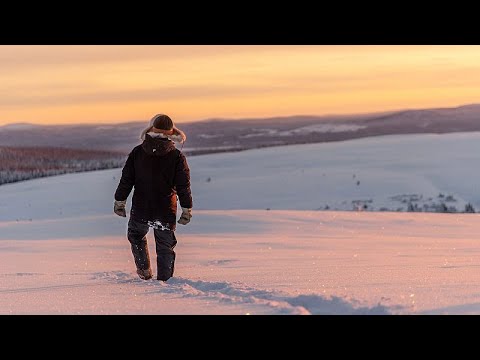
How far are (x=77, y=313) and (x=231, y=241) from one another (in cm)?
502

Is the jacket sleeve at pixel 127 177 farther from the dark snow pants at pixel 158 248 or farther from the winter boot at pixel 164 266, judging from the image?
the winter boot at pixel 164 266

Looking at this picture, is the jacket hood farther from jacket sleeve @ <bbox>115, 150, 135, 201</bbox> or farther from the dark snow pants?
the dark snow pants

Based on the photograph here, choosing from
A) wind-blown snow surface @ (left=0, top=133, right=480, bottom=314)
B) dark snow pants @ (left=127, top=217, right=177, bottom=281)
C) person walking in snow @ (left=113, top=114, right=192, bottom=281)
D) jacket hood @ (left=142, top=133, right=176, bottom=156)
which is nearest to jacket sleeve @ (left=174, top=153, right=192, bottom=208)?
person walking in snow @ (left=113, top=114, right=192, bottom=281)

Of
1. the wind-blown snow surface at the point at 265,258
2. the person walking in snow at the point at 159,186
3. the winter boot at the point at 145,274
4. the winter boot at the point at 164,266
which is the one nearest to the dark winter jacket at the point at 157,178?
the person walking in snow at the point at 159,186

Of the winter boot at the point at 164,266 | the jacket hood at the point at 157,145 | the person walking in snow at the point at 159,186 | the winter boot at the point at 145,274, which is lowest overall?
the winter boot at the point at 145,274

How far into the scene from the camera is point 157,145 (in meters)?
6.69

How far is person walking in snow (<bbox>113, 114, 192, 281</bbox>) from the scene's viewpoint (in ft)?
22.0

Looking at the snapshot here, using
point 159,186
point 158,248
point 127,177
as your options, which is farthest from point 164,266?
point 127,177

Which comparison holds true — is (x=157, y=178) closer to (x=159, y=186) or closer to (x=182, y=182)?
(x=159, y=186)

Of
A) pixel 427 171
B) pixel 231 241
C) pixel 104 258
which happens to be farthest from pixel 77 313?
pixel 427 171

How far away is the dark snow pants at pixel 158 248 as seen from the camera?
22.4ft

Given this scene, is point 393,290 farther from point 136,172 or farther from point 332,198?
point 332,198

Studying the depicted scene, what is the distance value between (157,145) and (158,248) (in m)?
0.89

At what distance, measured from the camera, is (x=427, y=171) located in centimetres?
2305
